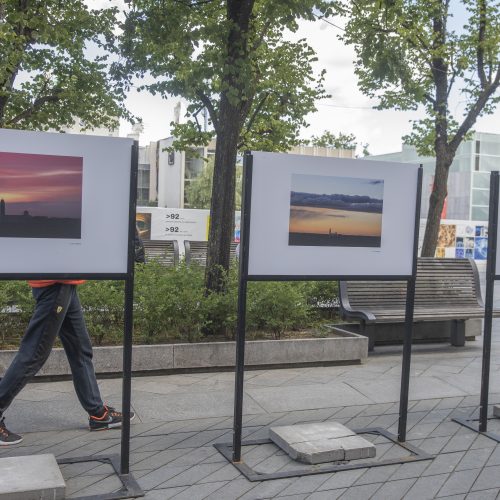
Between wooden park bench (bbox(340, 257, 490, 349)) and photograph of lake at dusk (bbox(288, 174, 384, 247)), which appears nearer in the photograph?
photograph of lake at dusk (bbox(288, 174, 384, 247))

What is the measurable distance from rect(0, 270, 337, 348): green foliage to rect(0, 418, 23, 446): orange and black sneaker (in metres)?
2.29

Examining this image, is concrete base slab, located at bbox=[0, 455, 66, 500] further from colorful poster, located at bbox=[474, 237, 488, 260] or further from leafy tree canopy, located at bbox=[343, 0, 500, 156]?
colorful poster, located at bbox=[474, 237, 488, 260]

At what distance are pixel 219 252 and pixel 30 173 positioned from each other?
178 inches

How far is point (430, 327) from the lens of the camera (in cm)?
940

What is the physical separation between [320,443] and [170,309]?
2937 mm

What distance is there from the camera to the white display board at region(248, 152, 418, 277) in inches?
188

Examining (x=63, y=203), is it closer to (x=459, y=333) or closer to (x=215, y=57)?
(x=215, y=57)

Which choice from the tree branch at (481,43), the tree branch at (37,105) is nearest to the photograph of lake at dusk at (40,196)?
the tree branch at (481,43)

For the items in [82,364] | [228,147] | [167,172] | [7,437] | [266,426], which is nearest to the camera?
[7,437]

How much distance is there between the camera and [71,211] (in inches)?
165

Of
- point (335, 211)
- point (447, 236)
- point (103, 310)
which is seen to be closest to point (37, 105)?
point (103, 310)

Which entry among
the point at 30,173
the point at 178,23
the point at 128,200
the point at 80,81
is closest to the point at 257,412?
the point at 128,200

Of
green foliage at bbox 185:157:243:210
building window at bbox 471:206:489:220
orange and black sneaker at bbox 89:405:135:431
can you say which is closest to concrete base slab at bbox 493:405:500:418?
orange and black sneaker at bbox 89:405:135:431

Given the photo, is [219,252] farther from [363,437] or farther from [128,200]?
[128,200]
